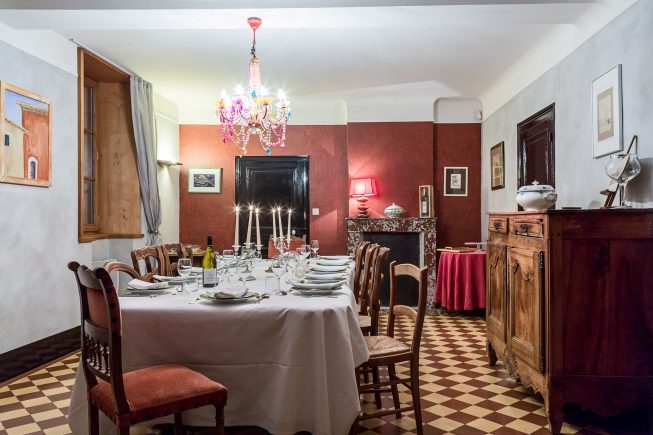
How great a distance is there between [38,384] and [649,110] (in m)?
4.57

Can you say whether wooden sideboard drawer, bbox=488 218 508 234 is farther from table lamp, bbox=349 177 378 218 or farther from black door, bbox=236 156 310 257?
black door, bbox=236 156 310 257

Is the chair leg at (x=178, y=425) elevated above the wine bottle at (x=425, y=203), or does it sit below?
below

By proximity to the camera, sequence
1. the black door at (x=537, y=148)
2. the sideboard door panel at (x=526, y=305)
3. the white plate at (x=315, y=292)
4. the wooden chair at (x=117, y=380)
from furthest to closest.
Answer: the black door at (x=537, y=148) → the sideboard door panel at (x=526, y=305) → the white plate at (x=315, y=292) → the wooden chair at (x=117, y=380)

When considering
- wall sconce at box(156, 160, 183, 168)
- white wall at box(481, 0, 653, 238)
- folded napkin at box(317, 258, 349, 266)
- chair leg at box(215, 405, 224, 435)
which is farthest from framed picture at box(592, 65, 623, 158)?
wall sconce at box(156, 160, 183, 168)

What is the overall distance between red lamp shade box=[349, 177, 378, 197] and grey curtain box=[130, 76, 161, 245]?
8.65ft

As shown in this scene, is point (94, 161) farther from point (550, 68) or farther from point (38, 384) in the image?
point (550, 68)

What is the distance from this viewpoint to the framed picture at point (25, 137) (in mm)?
3918

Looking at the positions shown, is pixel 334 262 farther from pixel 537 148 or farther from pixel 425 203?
pixel 425 203

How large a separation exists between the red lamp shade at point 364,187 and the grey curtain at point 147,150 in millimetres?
2637

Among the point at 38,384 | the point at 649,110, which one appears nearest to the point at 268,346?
the point at 38,384

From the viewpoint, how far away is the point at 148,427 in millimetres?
2678

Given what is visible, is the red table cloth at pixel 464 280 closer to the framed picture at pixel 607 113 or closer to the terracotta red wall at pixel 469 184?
the terracotta red wall at pixel 469 184

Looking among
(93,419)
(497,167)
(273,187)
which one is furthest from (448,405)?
(273,187)

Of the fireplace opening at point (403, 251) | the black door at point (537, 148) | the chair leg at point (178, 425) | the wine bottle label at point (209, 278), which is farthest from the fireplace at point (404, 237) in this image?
the chair leg at point (178, 425)
